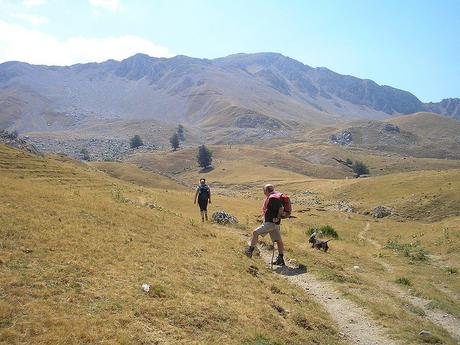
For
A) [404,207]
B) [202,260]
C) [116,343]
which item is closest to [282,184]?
[404,207]

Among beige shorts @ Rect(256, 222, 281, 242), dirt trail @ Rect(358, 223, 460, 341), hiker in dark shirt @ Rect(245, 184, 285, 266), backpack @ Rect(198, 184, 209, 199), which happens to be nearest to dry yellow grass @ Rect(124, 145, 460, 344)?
dirt trail @ Rect(358, 223, 460, 341)

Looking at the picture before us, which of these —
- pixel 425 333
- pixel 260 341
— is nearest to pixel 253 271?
pixel 260 341

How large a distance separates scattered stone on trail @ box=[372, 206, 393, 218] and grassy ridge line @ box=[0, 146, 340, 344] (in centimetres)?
4973

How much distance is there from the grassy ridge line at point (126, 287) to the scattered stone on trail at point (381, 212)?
49.7m

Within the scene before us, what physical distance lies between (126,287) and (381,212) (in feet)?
198

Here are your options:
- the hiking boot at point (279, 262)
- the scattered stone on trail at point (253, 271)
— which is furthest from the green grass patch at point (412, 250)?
the scattered stone on trail at point (253, 271)

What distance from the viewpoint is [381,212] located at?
2675 inches

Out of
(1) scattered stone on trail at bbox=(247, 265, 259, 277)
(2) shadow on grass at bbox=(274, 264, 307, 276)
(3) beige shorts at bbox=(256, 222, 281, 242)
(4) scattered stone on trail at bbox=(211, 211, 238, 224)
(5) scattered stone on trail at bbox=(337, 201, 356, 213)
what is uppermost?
(3) beige shorts at bbox=(256, 222, 281, 242)

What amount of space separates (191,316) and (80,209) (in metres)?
12.5

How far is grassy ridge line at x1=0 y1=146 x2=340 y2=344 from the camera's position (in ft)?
36.6

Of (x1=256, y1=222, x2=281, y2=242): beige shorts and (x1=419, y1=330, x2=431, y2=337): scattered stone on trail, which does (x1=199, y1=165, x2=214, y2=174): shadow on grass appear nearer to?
(x1=256, y1=222, x2=281, y2=242): beige shorts

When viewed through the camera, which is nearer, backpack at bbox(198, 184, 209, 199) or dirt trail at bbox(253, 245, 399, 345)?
dirt trail at bbox(253, 245, 399, 345)

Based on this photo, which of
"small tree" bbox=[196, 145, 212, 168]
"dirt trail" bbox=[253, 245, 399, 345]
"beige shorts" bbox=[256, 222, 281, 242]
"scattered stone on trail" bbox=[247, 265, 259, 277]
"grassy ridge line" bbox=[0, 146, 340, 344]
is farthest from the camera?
"small tree" bbox=[196, 145, 212, 168]

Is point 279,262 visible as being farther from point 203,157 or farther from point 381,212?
point 203,157
